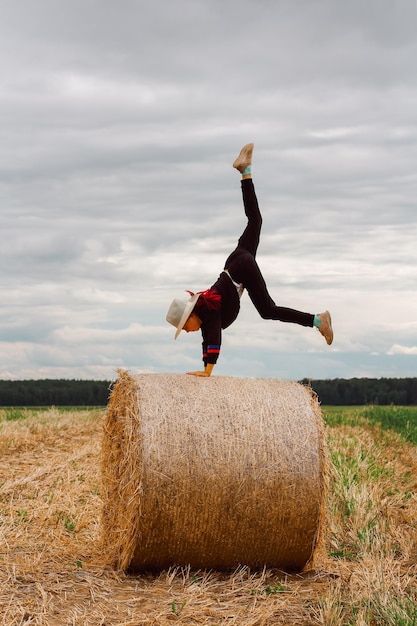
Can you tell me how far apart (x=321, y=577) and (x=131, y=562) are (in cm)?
156

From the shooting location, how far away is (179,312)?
697cm

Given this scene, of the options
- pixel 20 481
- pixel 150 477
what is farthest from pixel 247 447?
pixel 20 481

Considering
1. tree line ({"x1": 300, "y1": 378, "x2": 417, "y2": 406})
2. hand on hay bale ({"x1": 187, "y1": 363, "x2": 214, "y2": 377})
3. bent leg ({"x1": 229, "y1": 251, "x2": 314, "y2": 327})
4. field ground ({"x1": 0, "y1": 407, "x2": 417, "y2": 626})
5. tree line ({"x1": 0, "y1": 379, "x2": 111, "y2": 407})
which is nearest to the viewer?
field ground ({"x1": 0, "y1": 407, "x2": 417, "y2": 626})

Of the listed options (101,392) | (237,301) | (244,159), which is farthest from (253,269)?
(101,392)

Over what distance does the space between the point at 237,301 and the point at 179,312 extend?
0.58 metres

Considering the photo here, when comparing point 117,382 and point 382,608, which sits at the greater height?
point 117,382

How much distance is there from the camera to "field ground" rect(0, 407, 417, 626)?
17.6 ft

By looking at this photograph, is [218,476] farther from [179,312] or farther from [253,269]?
[253,269]

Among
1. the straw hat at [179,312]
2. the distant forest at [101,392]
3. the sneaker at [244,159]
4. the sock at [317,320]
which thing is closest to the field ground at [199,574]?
the sock at [317,320]

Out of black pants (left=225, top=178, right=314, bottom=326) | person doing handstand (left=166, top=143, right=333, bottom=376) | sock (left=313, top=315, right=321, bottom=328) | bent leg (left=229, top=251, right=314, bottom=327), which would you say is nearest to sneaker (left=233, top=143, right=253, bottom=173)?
person doing handstand (left=166, top=143, right=333, bottom=376)

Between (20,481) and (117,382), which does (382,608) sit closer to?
(117,382)

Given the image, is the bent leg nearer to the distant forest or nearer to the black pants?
→ the black pants

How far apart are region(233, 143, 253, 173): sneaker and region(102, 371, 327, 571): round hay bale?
Result: 6.51 feet

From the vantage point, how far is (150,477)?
600 centimetres
